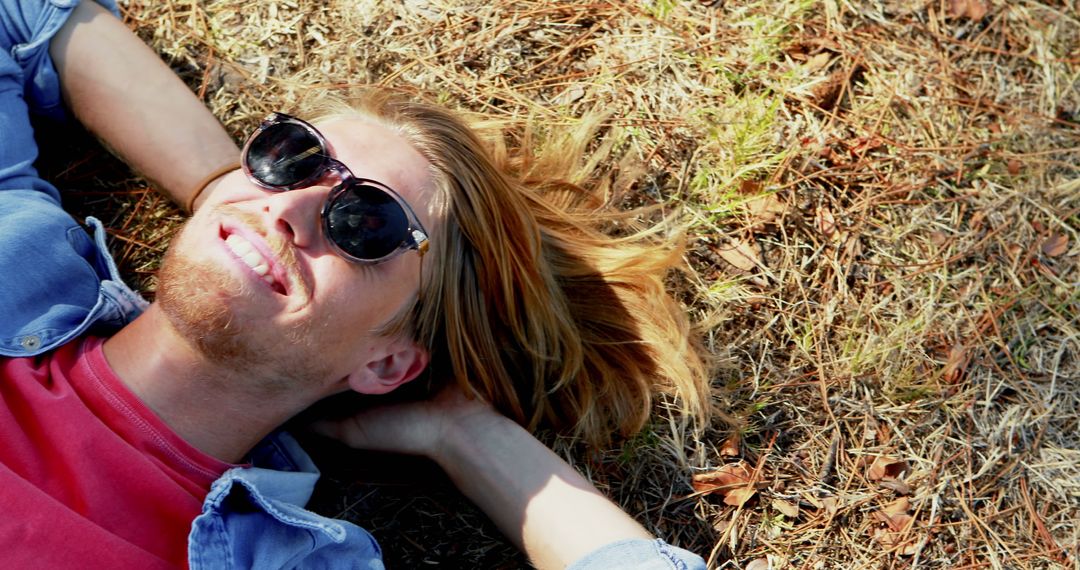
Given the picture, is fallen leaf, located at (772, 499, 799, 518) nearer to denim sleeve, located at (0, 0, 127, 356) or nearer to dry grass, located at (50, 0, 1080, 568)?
dry grass, located at (50, 0, 1080, 568)

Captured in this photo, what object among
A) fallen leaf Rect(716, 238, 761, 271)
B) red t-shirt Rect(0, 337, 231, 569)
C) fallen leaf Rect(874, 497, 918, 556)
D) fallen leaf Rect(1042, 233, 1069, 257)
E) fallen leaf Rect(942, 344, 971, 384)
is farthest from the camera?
fallen leaf Rect(1042, 233, 1069, 257)

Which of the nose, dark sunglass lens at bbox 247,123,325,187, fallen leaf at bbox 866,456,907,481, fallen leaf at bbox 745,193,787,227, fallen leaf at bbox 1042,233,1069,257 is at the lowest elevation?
fallen leaf at bbox 866,456,907,481

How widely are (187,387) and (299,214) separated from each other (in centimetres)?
80

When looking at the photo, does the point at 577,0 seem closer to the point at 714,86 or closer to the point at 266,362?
the point at 714,86

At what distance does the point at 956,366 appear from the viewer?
13.0ft

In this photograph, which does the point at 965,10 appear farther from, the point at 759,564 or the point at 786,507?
the point at 759,564

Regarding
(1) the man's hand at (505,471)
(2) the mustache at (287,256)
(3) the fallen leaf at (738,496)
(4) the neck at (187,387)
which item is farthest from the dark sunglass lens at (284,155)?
(3) the fallen leaf at (738,496)

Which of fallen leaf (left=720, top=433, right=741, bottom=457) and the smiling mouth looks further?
fallen leaf (left=720, top=433, right=741, bottom=457)

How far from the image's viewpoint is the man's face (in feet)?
9.51

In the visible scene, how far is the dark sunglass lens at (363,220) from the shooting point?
2.89 m

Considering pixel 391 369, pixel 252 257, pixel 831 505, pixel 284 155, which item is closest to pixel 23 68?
pixel 284 155

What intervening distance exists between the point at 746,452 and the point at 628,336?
763 millimetres

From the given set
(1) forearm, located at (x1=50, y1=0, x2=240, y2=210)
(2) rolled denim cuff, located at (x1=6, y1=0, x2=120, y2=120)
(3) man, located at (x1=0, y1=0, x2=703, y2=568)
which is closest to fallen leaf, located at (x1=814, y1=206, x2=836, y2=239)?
(3) man, located at (x1=0, y1=0, x2=703, y2=568)

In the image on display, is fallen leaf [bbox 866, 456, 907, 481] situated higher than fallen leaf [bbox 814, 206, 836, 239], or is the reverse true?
fallen leaf [bbox 814, 206, 836, 239]
